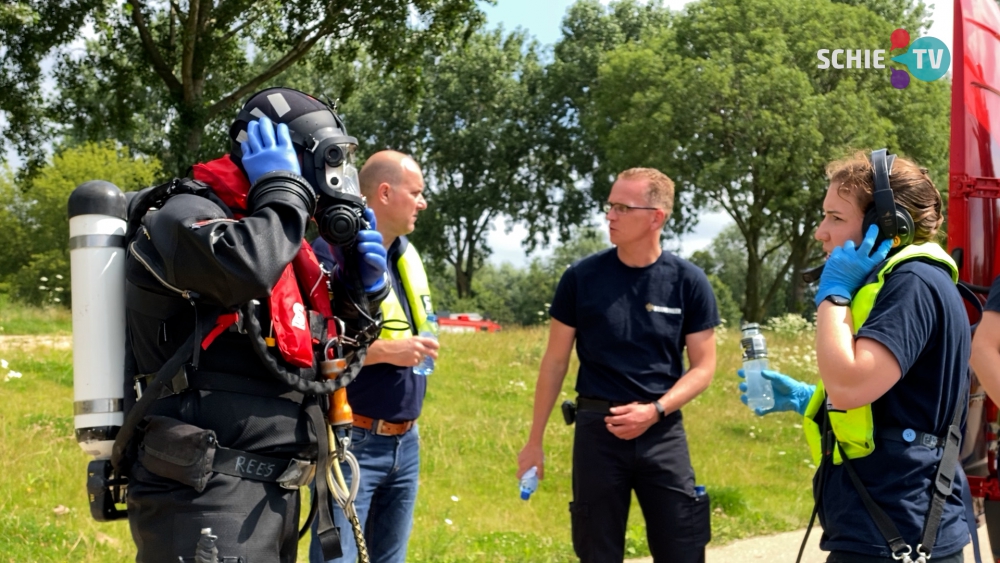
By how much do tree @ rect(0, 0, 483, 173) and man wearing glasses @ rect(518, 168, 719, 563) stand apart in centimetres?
1341

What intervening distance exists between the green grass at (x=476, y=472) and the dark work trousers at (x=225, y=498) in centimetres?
330

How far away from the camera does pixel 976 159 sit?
459cm

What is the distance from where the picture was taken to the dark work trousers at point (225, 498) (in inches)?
104

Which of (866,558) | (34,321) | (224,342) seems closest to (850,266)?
(866,558)

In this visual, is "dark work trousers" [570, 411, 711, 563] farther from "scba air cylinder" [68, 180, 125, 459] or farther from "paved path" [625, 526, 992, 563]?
"scba air cylinder" [68, 180, 125, 459]

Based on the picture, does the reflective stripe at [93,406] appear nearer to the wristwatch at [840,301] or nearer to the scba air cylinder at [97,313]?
the scba air cylinder at [97,313]

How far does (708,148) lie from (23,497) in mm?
30690

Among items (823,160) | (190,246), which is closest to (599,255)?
(190,246)

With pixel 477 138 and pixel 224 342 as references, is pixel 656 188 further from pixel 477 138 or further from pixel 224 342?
pixel 477 138

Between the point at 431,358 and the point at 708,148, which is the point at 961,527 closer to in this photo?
the point at 431,358

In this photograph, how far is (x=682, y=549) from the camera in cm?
455

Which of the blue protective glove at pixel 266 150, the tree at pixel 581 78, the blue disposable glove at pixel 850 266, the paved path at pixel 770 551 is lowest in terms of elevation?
the paved path at pixel 770 551

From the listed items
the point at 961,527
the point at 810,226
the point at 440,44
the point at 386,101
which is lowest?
the point at 961,527

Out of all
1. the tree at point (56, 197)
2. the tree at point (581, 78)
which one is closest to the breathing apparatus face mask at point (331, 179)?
the tree at point (56, 197)
